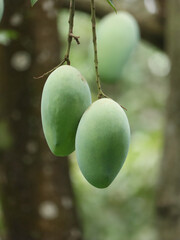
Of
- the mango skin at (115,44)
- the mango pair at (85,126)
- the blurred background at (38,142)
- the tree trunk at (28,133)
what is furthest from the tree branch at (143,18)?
the mango pair at (85,126)

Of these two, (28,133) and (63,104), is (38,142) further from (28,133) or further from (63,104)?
(63,104)

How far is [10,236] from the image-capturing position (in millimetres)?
1311

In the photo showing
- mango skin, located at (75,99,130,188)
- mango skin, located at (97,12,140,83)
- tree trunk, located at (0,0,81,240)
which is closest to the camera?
mango skin, located at (75,99,130,188)

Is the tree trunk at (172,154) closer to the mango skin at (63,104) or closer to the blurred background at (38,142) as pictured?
the blurred background at (38,142)

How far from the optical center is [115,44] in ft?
3.11

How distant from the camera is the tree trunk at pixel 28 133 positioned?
127 centimetres

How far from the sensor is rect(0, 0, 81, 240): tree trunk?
127cm

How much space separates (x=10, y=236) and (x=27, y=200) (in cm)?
12

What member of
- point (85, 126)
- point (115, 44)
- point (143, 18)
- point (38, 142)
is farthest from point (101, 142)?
point (143, 18)

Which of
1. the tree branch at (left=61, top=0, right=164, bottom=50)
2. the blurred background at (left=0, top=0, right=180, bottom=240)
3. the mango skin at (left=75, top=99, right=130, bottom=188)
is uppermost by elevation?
the tree branch at (left=61, top=0, right=164, bottom=50)

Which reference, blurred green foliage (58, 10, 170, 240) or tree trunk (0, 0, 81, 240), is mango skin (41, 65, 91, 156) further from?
blurred green foliage (58, 10, 170, 240)

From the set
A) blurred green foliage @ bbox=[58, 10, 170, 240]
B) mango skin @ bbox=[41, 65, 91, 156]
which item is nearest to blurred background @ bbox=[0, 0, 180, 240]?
blurred green foliage @ bbox=[58, 10, 170, 240]

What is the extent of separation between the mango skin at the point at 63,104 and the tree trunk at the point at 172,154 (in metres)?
0.82

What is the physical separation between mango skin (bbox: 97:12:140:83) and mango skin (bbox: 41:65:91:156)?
1.27ft
